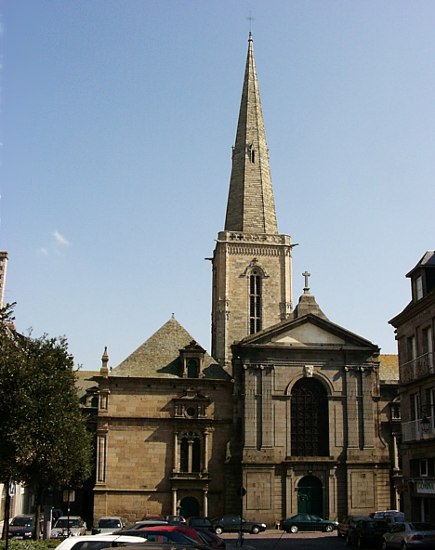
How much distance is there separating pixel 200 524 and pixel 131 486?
791cm

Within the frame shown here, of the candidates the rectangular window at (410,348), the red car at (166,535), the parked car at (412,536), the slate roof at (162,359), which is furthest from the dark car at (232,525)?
the red car at (166,535)

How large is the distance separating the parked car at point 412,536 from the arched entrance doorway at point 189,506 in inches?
860

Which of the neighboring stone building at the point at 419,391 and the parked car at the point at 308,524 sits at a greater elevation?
the neighboring stone building at the point at 419,391

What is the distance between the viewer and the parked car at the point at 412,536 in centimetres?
2614

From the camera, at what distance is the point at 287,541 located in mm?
37344

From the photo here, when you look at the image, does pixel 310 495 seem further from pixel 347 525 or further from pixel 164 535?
pixel 164 535

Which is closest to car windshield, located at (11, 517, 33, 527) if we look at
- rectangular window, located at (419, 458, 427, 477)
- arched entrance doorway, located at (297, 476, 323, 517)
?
arched entrance doorway, located at (297, 476, 323, 517)

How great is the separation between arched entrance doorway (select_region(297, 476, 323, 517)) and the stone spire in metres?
28.8

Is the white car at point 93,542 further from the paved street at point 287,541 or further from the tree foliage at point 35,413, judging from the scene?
the paved street at point 287,541

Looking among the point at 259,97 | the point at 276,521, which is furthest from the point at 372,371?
the point at 259,97

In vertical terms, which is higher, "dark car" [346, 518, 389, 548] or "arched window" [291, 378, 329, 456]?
"arched window" [291, 378, 329, 456]

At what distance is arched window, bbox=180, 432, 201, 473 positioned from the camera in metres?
49.0

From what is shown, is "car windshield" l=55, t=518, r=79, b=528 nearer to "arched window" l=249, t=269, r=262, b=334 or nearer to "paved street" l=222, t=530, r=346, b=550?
"paved street" l=222, t=530, r=346, b=550

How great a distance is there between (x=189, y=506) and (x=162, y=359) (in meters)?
10.1
